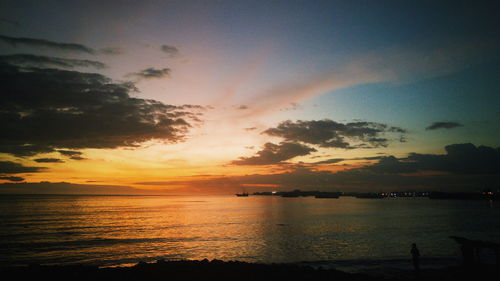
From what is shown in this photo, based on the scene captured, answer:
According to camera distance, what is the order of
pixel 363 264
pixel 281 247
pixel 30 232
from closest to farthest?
1. pixel 363 264
2. pixel 281 247
3. pixel 30 232

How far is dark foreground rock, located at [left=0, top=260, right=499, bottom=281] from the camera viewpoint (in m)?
23.4

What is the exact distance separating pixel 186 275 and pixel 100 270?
8133mm

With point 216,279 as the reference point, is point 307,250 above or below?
below

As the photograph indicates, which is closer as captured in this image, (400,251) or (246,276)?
(246,276)

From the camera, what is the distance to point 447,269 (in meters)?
29.4

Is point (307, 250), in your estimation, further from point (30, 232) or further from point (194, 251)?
point (30, 232)

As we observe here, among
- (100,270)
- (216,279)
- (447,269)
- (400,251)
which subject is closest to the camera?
(216,279)

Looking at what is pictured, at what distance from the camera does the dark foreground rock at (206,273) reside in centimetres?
2338

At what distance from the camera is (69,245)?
4506cm

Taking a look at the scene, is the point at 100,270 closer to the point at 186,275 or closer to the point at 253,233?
the point at 186,275

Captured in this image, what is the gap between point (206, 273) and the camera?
24516 millimetres

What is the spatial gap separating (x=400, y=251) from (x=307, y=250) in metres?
12.3

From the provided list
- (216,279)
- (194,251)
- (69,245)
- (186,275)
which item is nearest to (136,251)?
(194,251)

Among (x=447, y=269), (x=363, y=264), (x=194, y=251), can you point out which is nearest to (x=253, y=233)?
(x=194, y=251)
